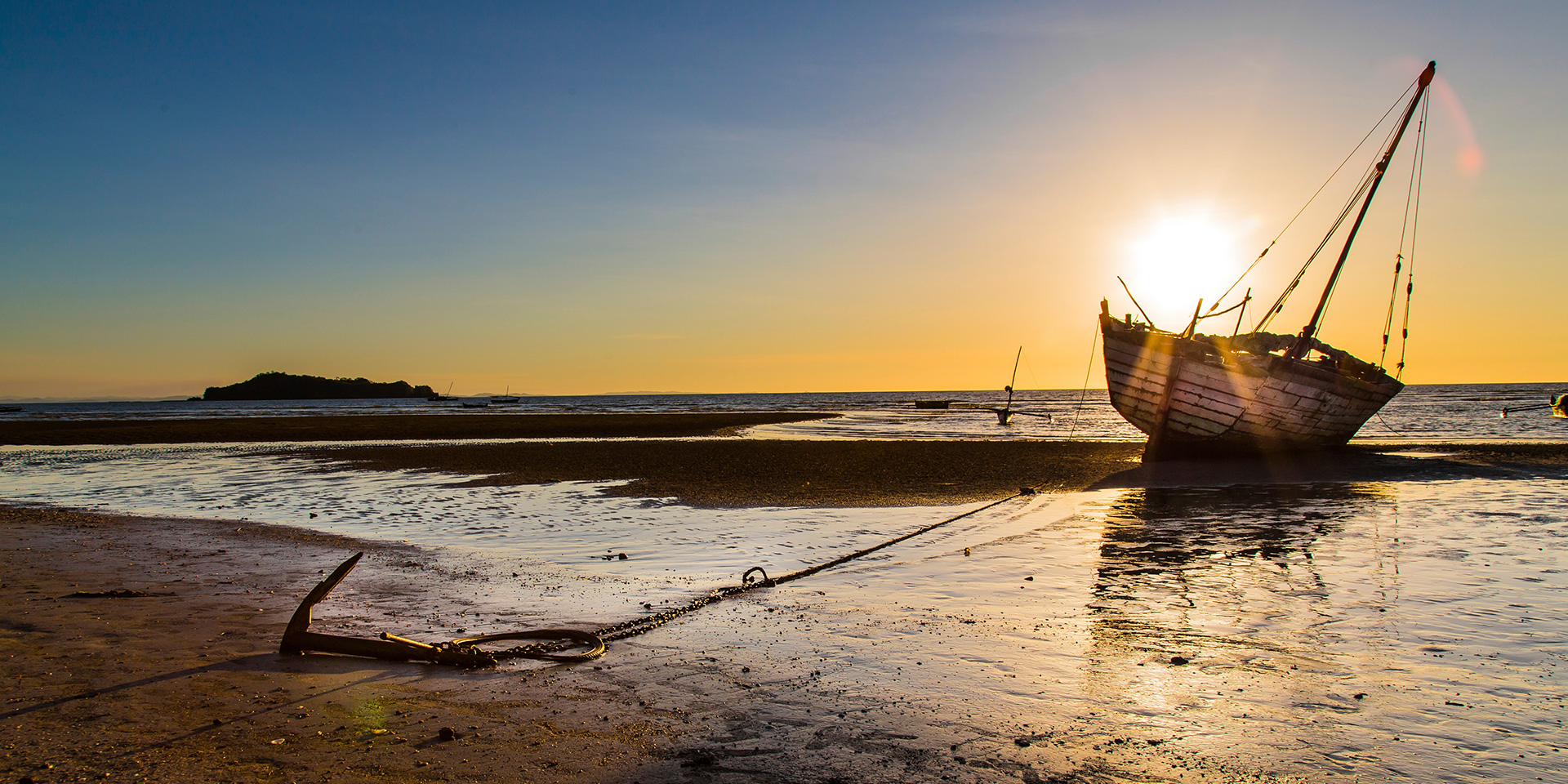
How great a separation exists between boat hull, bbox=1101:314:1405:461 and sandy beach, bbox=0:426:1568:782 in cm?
1682

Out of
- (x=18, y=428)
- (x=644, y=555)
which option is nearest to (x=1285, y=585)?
(x=644, y=555)

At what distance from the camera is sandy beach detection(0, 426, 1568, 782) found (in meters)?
4.13

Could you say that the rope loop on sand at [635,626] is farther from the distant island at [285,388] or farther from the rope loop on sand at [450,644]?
the distant island at [285,388]

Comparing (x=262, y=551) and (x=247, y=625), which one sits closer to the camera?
(x=247, y=625)

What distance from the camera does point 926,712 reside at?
194 inches

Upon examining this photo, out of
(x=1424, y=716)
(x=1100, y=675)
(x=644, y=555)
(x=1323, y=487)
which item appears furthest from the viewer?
(x=1323, y=487)

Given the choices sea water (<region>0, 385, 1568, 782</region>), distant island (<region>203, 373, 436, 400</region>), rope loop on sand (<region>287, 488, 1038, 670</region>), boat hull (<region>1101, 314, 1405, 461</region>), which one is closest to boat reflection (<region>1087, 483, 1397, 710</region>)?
sea water (<region>0, 385, 1568, 782</region>)

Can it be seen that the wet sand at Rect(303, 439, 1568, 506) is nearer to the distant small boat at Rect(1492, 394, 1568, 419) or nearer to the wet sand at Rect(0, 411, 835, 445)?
the distant small boat at Rect(1492, 394, 1568, 419)

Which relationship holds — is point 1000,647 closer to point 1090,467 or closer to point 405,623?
point 405,623

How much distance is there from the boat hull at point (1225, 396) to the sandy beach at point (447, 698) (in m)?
16.8

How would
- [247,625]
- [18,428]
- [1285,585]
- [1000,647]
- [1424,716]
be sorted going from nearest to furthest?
[1424,716]
[1000,647]
[247,625]
[1285,585]
[18,428]

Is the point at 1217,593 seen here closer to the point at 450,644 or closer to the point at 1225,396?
the point at 450,644

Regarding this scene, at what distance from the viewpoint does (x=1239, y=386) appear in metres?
23.8

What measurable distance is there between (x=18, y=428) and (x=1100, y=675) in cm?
6876
